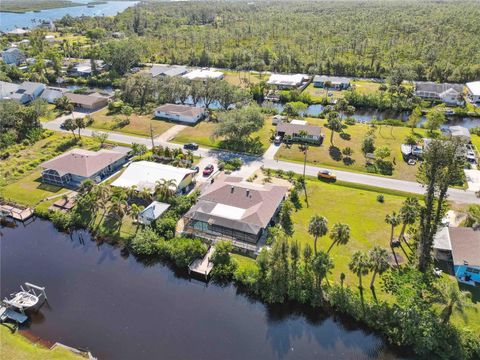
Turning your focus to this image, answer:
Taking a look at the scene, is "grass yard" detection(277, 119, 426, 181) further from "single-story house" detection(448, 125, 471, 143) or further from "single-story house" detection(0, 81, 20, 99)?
"single-story house" detection(0, 81, 20, 99)

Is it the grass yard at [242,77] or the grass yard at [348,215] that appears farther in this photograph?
the grass yard at [242,77]

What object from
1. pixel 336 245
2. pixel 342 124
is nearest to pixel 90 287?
pixel 336 245

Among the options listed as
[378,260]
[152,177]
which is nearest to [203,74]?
[152,177]

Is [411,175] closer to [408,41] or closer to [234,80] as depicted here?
[234,80]

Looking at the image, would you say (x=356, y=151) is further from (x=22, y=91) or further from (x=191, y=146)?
(x=22, y=91)

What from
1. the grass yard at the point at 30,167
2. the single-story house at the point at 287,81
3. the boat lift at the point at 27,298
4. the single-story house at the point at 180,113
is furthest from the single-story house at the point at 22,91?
the boat lift at the point at 27,298

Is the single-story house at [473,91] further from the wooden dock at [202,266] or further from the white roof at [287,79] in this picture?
the wooden dock at [202,266]
